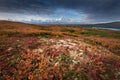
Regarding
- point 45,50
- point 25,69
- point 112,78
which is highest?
point 45,50

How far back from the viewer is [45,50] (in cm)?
1398

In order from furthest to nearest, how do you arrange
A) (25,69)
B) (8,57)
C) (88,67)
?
(8,57) < (88,67) < (25,69)

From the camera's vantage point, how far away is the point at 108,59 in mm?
13742

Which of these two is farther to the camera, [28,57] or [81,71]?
[28,57]

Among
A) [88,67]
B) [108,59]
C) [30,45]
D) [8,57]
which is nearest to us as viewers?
[88,67]

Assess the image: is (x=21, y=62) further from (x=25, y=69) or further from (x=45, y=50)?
(x=45, y=50)

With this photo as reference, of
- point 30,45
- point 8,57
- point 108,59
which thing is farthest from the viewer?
point 30,45

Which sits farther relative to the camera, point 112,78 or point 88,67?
point 88,67

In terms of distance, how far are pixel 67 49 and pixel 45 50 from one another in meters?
2.61

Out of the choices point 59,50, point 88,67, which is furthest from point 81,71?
point 59,50

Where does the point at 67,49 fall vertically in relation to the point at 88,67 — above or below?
above

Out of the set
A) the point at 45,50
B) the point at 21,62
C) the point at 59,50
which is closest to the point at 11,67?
the point at 21,62

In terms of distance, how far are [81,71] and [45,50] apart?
16.3ft

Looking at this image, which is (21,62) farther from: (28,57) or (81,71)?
(81,71)
